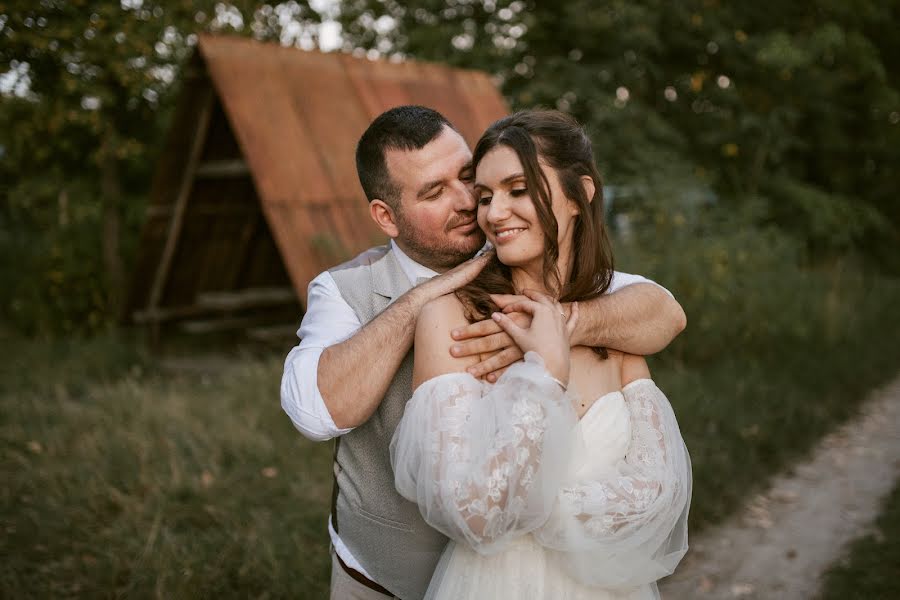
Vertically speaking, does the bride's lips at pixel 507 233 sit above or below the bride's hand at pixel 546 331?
above

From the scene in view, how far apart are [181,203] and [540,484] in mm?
6153

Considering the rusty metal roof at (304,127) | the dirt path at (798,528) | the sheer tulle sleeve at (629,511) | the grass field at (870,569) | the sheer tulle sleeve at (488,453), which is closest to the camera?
the sheer tulle sleeve at (488,453)

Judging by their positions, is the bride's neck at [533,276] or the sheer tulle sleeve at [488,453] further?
the bride's neck at [533,276]

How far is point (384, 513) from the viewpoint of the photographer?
2.11 meters

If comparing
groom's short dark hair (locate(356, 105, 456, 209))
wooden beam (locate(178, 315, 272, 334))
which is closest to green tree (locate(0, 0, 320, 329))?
wooden beam (locate(178, 315, 272, 334))

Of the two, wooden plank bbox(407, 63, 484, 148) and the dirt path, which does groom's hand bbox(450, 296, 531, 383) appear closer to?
the dirt path

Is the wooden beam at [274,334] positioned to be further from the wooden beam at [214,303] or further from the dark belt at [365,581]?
the dark belt at [365,581]

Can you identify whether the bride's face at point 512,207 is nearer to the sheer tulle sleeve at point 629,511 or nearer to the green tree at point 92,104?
the sheer tulle sleeve at point 629,511

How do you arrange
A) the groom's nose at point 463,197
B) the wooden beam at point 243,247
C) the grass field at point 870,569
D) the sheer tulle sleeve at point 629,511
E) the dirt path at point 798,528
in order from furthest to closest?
the wooden beam at point 243,247
the dirt path at point 798,528
the grass field at point 870,569
the groom's nose at point 463,197
the sheer tulle sleeve at point 629,511

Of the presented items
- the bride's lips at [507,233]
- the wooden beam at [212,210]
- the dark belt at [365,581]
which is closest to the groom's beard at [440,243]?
the bride's lips at [507,233]

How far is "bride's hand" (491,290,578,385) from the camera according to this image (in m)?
1.82

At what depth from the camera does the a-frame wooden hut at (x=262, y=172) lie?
6.14 meters

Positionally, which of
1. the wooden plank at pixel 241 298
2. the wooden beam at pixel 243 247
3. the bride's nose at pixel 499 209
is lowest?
the wooden plank at pixel 241 298

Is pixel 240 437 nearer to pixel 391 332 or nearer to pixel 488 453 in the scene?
pixel 391 332
